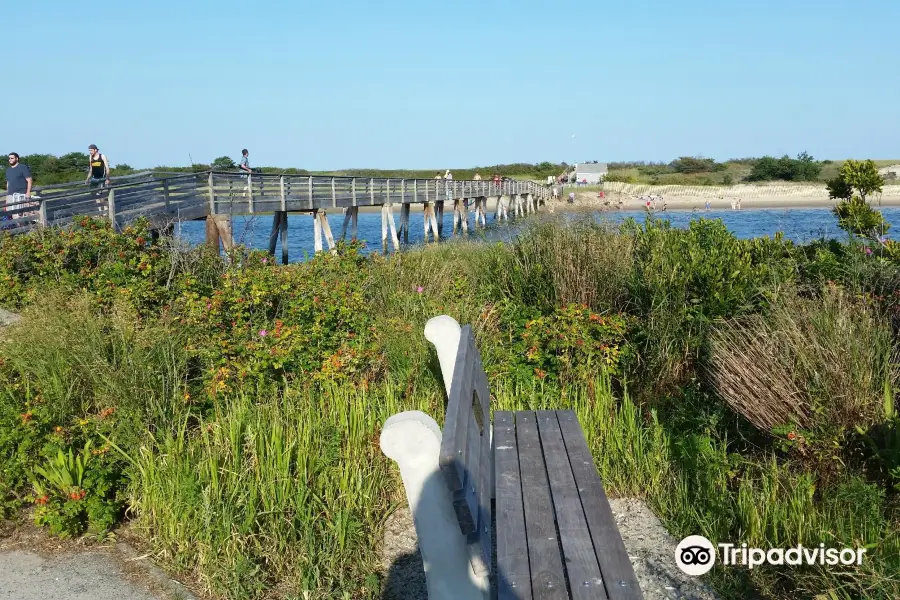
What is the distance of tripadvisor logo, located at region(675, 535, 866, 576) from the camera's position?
144 inches

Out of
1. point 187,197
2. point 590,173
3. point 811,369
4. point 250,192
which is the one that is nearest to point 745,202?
point 590,173

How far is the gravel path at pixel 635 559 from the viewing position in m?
3.73

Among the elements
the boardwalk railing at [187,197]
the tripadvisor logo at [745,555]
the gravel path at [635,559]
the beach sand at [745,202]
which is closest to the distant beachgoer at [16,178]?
the boardwalk railing at [187,197]

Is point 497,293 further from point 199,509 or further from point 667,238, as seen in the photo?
point 199,509

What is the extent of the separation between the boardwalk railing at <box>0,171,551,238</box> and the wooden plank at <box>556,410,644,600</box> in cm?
893

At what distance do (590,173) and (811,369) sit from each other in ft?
258

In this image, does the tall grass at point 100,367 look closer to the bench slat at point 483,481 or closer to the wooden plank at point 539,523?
the bench slat at point 483,481

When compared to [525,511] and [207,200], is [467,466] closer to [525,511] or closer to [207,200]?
[525,511]

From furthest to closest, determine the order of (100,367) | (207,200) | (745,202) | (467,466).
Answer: (745,202) → (207,200) → (100,367) → (467,466)

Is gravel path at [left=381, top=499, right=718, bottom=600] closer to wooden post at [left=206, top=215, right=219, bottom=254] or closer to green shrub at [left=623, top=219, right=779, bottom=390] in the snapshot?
green shrub at [left=623, top=219, right=779, bottom=390]

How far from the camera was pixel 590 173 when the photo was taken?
3201 inches

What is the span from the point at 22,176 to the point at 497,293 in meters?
9.93

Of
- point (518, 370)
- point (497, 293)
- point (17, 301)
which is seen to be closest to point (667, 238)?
point (497, 293)

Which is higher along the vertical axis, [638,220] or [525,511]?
[525,511]
